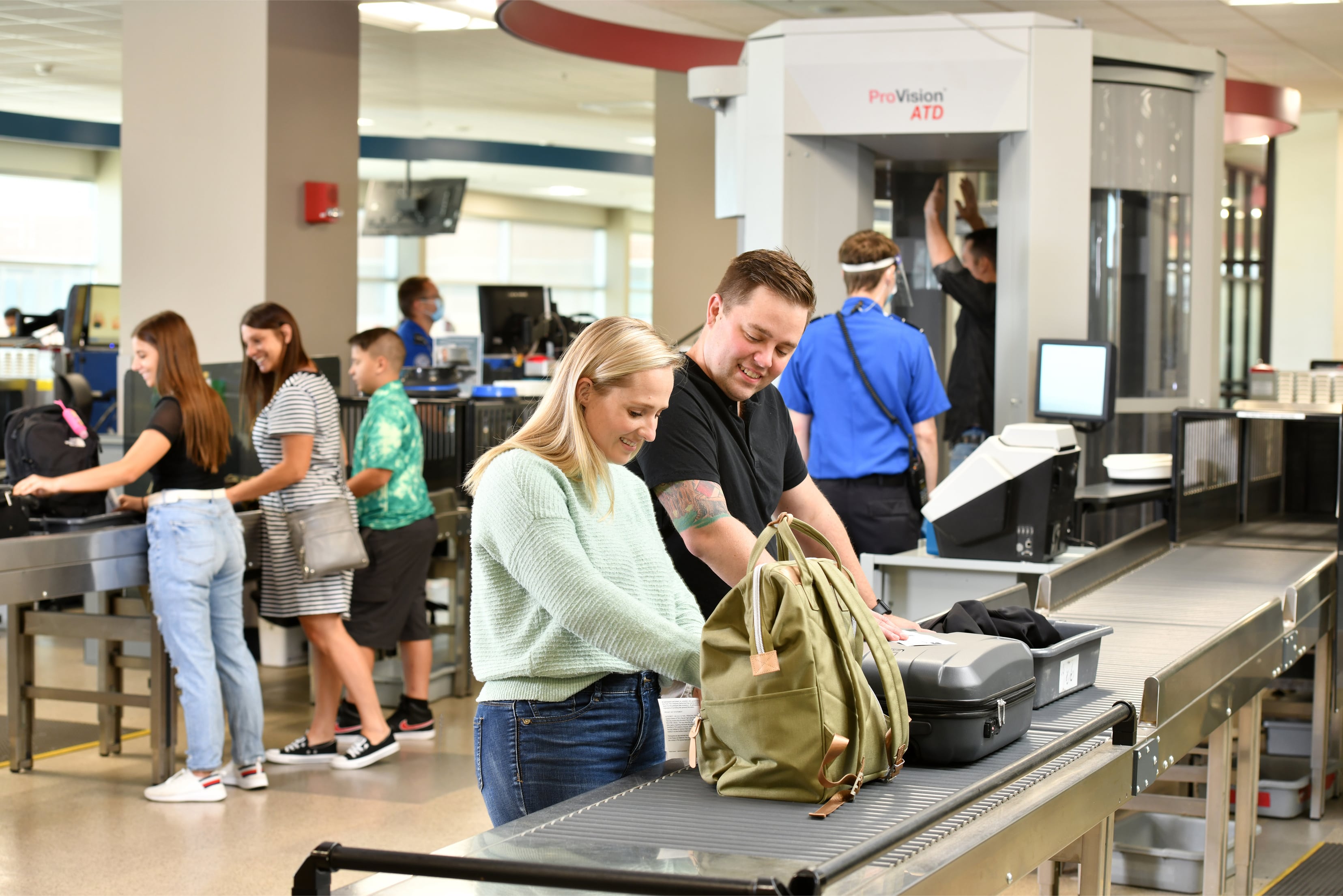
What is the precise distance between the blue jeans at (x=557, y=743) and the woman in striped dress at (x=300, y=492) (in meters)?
2.87

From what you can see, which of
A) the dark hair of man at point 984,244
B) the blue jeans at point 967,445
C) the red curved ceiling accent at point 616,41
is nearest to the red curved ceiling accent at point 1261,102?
the red curved ceiling accent at point 616,41

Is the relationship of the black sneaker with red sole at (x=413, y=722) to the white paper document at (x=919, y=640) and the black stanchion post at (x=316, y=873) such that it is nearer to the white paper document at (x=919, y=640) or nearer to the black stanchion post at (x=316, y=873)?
the white paper document at (x=919, y=640)

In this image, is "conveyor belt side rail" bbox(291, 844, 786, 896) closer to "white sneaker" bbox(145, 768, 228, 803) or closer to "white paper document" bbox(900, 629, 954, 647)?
"white paper document" bbox(900, 629, 954, 647)

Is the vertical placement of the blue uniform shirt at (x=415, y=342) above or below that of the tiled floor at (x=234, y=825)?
above

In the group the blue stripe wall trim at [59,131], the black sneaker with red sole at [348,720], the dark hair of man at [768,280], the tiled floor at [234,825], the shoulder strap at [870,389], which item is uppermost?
the blue stripe wall trim at [59,131]

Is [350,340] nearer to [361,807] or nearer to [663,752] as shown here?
[361,807]

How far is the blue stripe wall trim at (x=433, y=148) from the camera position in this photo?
13.9m

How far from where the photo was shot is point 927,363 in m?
4.27

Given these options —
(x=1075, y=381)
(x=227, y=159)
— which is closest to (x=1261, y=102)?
(x=1075, y=381)

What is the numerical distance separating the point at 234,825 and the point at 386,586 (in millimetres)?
1129

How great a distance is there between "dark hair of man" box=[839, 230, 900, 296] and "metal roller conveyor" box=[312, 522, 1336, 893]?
157 centimetres

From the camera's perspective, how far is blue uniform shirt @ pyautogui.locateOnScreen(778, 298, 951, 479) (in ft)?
13.9

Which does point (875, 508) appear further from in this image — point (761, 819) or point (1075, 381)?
point (761, 819)

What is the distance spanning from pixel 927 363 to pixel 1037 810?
2627 mm
